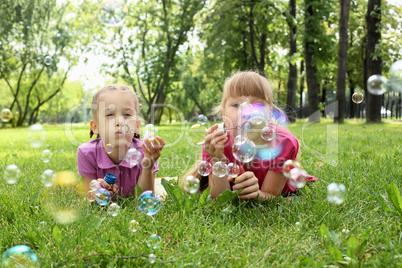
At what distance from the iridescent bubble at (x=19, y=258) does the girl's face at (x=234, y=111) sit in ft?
4.94

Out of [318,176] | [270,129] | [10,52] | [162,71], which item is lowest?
[318,176]

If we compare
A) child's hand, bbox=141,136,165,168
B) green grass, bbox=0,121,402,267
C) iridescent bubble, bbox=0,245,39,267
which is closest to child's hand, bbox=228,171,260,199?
green grass, bbox=0,121,402,267

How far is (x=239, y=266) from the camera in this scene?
1438 mm

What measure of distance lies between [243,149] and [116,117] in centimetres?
98


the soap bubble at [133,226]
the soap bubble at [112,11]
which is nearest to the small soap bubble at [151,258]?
the soap bubble at [133,226]

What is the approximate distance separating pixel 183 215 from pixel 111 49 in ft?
83.1

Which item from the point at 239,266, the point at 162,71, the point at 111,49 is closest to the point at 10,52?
the point at 111,49

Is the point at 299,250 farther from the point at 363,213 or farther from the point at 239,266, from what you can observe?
the point at 363,213

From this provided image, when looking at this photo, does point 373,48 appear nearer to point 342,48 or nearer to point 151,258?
point 342,48

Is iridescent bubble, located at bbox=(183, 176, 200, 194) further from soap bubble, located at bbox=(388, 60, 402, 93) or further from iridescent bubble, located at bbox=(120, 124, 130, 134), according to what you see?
soap bubble, located at bbox=(388, 60, 402, 93)

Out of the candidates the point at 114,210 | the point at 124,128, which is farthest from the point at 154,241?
the point at 124,128

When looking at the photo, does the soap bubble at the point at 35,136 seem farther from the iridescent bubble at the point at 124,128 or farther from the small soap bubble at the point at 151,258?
the small soap bubble at the point at 151,258

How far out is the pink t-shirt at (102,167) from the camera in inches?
105

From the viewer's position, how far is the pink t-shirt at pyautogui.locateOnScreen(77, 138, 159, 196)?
266 cm
